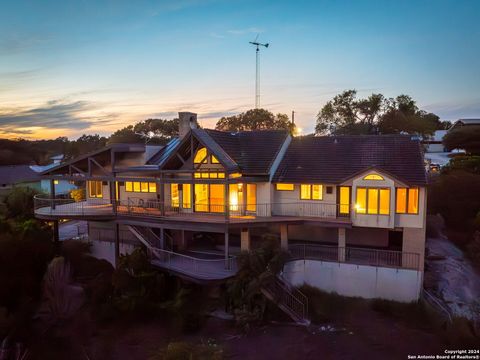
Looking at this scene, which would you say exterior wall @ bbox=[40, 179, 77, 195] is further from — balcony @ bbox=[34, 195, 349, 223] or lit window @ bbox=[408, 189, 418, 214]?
lit window @ bbox=[408, 189, 418, 214]

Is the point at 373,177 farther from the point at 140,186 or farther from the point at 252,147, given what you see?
the point at 140,186

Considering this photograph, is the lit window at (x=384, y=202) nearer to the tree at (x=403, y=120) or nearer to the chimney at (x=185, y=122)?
the chimney at (x=185, y=122)

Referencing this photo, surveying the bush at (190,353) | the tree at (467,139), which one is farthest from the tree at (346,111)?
the bush at (190,353)

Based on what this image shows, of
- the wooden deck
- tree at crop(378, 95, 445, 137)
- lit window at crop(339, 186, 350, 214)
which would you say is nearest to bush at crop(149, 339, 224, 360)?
the wooden deck

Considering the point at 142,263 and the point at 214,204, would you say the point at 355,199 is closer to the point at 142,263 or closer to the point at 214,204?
the point at 214,204

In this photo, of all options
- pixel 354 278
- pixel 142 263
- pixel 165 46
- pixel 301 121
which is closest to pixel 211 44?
pixel 165 46
